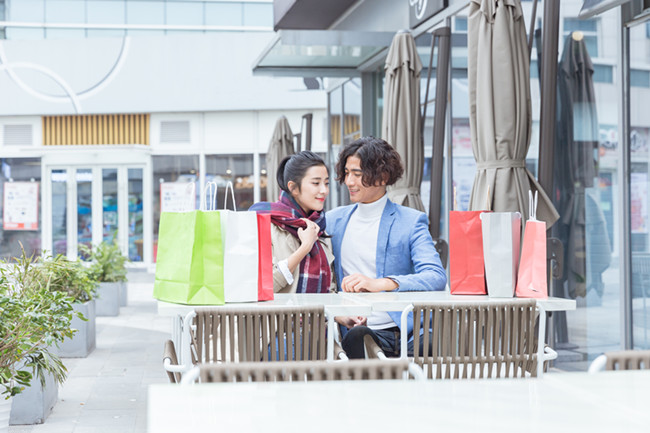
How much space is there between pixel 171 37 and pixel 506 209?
15.7m

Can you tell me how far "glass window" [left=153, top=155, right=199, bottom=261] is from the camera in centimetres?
1908

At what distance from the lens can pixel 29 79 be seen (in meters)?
18.9

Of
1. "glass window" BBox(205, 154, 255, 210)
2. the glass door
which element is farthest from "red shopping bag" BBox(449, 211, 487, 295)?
the glass door

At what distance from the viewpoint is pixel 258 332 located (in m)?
2.77

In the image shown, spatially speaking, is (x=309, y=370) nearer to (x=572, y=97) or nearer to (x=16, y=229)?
(x=572, y=97)

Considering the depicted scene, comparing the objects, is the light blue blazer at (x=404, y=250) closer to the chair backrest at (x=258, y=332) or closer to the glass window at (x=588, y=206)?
the chair backrest at (x=258, y=332)

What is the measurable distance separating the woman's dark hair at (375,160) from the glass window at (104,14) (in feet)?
57.5

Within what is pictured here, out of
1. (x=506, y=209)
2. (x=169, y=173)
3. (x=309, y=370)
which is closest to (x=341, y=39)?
(x=506, y=209)

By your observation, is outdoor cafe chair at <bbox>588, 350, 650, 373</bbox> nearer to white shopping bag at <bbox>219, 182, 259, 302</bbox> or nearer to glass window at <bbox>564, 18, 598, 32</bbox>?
white shopping bag at <bbox>219, 182, 259, 302</bbox>

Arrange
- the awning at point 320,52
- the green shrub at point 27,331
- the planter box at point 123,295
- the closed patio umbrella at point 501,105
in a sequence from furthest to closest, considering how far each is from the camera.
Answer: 1. the planter box at point 123,295
2. the awning at point 320,52
3. the closed patio umbrella at point 501,105
4. the green shrub at point 27,331

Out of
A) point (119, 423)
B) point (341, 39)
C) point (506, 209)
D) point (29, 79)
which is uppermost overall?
point (29, 79)

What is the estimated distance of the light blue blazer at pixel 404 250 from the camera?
3703 mm

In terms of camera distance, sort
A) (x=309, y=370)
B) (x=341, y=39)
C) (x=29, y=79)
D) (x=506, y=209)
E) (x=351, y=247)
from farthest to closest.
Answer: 1. (x=29, y=79)
2. (x=341, y=39)
3. (x=506, y=209)
4. (x=351, y=247)
5. (x=309, y=370)

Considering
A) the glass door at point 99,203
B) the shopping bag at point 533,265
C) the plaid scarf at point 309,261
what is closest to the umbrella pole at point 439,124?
the plaid scarf at point 309,261
